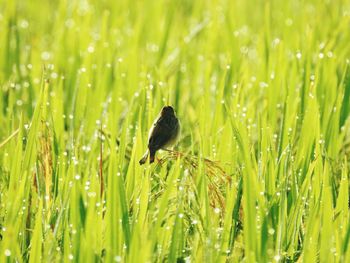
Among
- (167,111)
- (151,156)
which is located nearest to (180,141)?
(167,111)

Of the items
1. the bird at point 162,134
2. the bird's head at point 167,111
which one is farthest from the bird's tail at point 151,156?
the bird's head at point 167,111

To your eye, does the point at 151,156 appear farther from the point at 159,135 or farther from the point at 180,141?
the point at 180,141

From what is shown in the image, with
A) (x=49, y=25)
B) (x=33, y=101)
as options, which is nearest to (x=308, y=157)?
(x=33, y=101)

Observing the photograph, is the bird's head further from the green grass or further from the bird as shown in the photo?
the green grass

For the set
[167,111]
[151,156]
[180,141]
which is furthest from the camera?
[180,141]

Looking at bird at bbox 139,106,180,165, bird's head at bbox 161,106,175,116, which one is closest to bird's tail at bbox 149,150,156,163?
bird at bbox 139,106,180,165

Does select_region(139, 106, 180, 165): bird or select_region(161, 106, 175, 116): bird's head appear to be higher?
select_region(161, 106, 175, 116): bird's head
